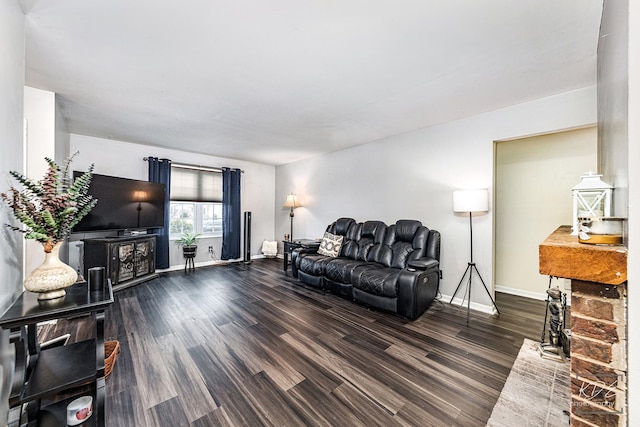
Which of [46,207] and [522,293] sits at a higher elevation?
[46,207]

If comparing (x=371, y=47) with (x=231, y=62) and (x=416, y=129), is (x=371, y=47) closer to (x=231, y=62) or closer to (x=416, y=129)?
(x=231, y=62)

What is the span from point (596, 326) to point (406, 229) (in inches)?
102

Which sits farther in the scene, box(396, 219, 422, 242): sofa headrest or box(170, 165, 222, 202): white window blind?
box(170, 165, 222, 202): white window blind

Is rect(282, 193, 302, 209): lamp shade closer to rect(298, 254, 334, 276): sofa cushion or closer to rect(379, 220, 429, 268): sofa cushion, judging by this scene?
rect(298, 254, 334, 276): sofa cushion

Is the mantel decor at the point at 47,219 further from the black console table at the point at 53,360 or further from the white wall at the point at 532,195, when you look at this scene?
the white wall at the point at 532,195

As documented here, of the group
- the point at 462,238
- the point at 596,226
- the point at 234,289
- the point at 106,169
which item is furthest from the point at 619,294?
the point at 106,169

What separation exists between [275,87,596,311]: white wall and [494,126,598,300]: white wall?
0.55 meters

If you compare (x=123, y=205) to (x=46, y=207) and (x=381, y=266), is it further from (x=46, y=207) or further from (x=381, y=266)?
(x=381, y=266)

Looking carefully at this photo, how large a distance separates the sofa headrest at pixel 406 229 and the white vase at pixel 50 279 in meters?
3.42

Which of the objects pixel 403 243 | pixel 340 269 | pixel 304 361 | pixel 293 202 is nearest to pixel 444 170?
pixel 403 243

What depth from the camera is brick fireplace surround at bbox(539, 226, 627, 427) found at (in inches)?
36.1

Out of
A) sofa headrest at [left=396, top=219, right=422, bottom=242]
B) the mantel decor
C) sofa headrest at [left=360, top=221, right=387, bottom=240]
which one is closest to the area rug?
sofa headrest at [left=396, top=219, right=422, bottom=242]

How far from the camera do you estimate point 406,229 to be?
3574mm

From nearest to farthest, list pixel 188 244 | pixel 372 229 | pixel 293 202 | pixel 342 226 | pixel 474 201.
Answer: pixel 474 201
pixel 372 229
pixel 342 226
pixel 188 244
pixel 293 202
